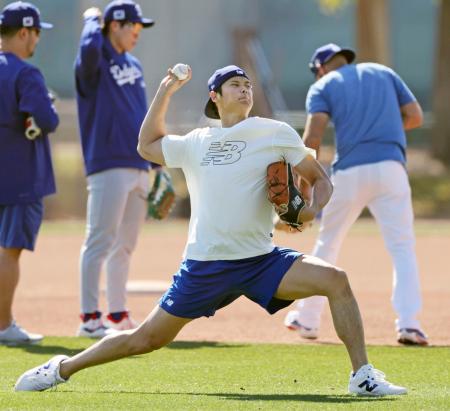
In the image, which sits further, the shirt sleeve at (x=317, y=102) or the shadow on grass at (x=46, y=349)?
the shirt sleeve at (x=317, y=102)

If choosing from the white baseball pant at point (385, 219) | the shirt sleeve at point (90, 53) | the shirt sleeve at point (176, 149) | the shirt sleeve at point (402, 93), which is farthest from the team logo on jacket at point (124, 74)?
the shirt sleeve at point (176, 149)

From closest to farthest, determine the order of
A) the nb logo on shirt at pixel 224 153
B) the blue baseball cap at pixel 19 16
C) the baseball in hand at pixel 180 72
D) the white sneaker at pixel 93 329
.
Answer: the nb logo on shirt at pixel 224 153
the baseball in hand at pixel 180 72
the blue baseball cap at pixel 19 16
the white sneaker at pixel 93 329

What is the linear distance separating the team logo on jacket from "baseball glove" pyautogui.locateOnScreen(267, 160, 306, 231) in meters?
3.34

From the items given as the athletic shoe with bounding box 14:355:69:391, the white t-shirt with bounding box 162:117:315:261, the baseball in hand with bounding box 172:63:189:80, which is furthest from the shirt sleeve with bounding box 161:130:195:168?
the athletic shoe with bounding box 14:355:69:391

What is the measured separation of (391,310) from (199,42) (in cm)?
2247

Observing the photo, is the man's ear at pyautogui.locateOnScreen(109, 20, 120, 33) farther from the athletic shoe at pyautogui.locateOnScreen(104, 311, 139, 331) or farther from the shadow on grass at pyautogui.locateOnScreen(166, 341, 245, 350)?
the shadow on grass at pyautogui.locateOnScreen(166, 341, 245, 350)

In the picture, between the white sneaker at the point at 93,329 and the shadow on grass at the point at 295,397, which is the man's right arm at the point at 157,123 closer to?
the shadow on grass at the point at 295,397

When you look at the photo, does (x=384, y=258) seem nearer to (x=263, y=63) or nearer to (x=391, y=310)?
(x=391, y=310)

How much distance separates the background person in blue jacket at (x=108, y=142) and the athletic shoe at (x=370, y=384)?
333cm

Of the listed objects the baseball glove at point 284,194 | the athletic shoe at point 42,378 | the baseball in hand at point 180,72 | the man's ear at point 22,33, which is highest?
the baseball in hand at point 180,72

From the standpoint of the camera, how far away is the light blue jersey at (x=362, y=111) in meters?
9.73

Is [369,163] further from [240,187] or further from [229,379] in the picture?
[240,187]

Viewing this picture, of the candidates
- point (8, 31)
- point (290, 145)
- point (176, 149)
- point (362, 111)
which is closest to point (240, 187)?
point (290, 145)

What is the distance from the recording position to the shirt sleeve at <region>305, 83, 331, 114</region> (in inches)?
381
